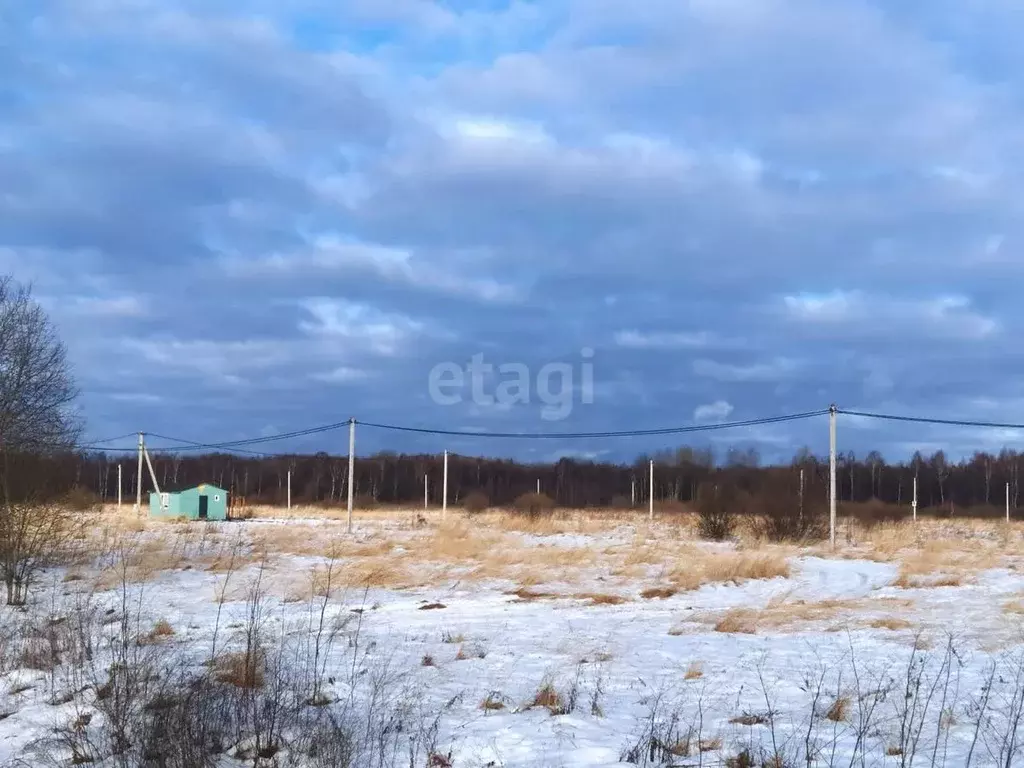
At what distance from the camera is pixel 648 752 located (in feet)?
18.7

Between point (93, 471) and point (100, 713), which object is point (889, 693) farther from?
point (93, 471)

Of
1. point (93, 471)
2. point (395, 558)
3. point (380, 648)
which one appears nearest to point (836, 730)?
point (380, 648)

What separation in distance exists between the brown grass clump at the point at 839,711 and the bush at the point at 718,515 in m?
23.4

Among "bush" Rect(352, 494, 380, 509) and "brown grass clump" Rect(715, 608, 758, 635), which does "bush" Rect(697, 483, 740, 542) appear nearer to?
"brown grass clump" Rect(715, 608, 758, 635)

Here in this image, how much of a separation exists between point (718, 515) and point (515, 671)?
22.6 m

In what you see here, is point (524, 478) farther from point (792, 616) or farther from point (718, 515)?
point (792, 616)

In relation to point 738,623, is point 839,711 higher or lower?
higher

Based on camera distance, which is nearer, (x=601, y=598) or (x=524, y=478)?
(x=601, y=598)

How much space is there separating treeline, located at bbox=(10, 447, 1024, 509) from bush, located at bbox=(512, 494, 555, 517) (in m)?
26.1

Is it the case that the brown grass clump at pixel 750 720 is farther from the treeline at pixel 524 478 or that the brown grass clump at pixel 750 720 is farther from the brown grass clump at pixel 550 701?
the treeline at pixel 524 478

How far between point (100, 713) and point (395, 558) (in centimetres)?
1520

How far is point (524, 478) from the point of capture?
10550cm

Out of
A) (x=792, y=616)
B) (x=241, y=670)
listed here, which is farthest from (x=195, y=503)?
(x=241, y=670)

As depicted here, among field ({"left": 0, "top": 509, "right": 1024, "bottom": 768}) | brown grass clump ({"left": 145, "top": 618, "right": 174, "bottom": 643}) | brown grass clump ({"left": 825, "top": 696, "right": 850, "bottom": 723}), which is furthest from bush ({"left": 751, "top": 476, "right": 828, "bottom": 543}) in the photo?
brown grass clump ({"left": 825, "top": 696, "right": 850, "bottom": 723})
